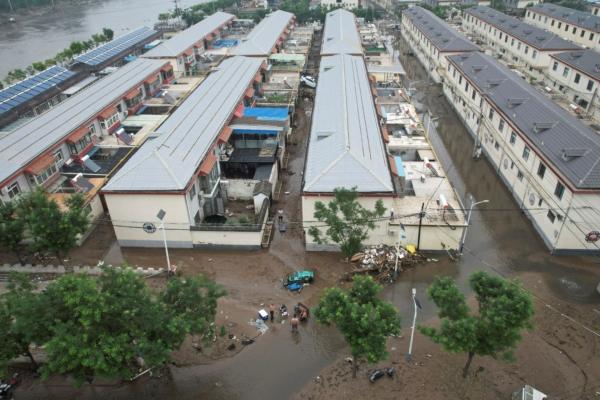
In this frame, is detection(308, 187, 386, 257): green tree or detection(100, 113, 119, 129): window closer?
detection(308, 187, 386, 257): green tree

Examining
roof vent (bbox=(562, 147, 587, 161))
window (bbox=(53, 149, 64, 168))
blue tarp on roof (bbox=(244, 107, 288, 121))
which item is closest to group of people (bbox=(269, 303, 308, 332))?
roof vent (bbox=(562, 147, 587, 161))

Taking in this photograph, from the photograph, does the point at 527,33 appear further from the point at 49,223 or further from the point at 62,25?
the point at 62,25

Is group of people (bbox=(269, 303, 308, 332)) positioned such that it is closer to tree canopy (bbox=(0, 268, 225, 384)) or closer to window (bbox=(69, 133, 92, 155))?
tree canopy (bbox=(0, 268, 225, 384))

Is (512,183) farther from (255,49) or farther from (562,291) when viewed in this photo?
(255,49)

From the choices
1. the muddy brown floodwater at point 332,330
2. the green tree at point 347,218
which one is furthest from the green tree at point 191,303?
the green tree at point 347,218

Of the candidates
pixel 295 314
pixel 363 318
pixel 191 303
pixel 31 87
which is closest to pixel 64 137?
pixel 31 87

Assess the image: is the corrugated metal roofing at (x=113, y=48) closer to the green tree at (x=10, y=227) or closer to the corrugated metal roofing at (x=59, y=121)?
the corrugated metal roofing at (x=59, y=121)
